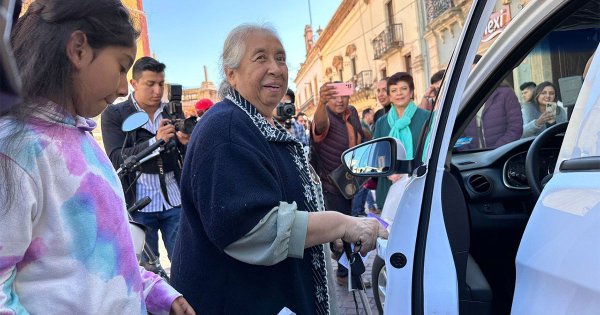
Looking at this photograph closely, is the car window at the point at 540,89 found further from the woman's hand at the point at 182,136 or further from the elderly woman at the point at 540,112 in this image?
the woman's hand at the point at 182,136

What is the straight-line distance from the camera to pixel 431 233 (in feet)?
4.65

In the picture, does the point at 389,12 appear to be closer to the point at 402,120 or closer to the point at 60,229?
the point at 402,120

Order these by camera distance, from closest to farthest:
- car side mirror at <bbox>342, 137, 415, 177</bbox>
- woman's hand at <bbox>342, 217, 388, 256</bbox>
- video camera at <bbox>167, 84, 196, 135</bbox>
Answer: woman's hand at <bbox>342, 217, 388, 256</bbox>
car side mirror at <bbox>342, 137, 415, 177</bbox>
video camera at <bbox>167, 84, 196, 135</bbox>

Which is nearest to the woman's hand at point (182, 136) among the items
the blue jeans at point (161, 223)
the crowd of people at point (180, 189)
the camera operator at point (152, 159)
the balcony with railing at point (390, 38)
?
the camera operator at point (152, 159)

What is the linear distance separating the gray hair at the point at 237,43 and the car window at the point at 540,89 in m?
1.09

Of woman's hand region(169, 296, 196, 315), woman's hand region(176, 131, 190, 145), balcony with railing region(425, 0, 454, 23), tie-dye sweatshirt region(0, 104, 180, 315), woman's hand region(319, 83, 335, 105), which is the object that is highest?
balcony with railing region(425, 0, 454, 23)

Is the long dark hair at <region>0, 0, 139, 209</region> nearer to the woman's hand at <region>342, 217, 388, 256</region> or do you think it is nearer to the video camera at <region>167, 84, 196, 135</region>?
the woman's hand at <region>342, 217, 388, 256</region>

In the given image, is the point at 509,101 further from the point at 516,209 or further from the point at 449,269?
the point at 449,269

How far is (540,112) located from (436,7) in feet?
2.46

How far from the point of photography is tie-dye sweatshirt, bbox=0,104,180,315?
81cm

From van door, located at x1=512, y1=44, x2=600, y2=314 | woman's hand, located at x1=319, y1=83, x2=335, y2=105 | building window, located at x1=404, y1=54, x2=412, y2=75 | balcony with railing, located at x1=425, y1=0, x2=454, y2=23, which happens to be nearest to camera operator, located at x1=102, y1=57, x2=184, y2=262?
woman's hand, located at x1=319, y1=83, x2=335, y2=105

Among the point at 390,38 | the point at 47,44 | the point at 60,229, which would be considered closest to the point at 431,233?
the point at 60,229

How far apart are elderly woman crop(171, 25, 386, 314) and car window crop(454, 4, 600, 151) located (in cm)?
101

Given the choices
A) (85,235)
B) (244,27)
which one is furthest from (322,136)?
(85,235)
